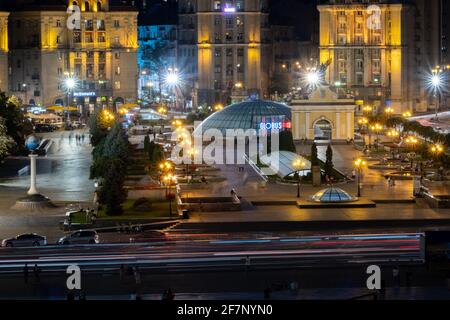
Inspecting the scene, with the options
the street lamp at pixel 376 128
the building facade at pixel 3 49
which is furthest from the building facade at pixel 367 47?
the building facade at pixel 3 49

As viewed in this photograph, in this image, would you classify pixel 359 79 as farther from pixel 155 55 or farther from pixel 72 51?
pixel 155 55

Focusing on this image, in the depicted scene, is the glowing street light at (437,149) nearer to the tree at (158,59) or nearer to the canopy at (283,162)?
the canopy at (283,162)

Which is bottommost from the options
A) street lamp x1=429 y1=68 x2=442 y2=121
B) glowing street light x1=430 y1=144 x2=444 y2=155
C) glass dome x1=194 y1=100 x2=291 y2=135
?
glowing street light x1=430 y1=144 x2=444 y2=155

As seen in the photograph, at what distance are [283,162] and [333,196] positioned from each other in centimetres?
1362

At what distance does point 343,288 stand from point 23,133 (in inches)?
1877

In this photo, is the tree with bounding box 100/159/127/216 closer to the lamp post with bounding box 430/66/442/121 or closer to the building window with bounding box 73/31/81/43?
the lamp post with bounding box 430/66/442/121

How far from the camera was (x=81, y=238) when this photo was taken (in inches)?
1825

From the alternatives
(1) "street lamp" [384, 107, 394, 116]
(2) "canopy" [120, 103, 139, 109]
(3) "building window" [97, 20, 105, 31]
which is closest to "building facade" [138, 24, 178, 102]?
(3) "building window" [97, 20, 105, 31]

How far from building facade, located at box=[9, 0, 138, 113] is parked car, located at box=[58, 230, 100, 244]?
74.9 m

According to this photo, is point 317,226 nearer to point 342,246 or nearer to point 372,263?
point 342,246

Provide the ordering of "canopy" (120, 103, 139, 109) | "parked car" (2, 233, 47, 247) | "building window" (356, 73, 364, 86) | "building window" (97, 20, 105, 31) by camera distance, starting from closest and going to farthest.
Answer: "parked car" (2, 233, 47, 247) < "canopy" (120, 103, 139, 109) < "building window" (356, 73, 364, 86) < "building window" (97, 20, 105, 31)

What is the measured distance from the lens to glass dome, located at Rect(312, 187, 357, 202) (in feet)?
184

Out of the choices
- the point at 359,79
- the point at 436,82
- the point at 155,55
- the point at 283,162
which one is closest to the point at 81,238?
the point at 283,162

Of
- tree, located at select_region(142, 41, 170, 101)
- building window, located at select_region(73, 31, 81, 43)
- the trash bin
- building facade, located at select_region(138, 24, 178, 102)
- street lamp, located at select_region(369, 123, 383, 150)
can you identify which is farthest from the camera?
tree, located at select_region(142, 41, 170, 101)
